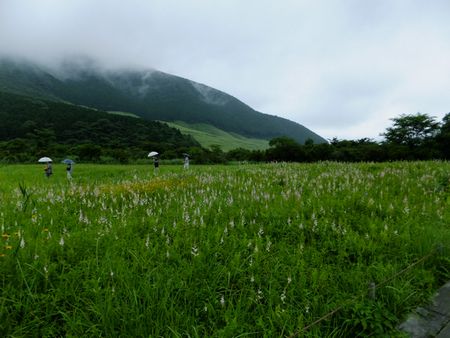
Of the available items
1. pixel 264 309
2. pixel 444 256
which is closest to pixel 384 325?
pixel 264 309

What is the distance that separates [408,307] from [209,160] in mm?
50350

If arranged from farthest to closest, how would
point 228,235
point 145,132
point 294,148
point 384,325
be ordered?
point 145,132
point 294,148
point 228,235
point 384,325

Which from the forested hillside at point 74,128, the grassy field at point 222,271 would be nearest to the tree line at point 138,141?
the forested hillside at point 74,128

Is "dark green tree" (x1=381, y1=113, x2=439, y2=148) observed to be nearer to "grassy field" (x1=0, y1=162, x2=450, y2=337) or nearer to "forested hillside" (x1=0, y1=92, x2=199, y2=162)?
"grassy field" (x1=0, y1=162, x2=450, y2=337)

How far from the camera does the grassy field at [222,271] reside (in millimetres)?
2904

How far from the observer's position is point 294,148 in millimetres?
52562

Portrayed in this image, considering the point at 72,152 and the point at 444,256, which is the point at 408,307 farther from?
the point at 72,152

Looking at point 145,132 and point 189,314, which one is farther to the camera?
point 145,132

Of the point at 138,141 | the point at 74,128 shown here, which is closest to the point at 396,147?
the point at 138,141

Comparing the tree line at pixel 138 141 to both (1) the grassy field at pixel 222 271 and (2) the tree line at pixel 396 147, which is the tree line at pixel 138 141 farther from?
(1) the grassy field at pixel 222 271

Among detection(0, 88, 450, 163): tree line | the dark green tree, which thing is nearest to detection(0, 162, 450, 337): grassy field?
detection(0, 88, 450, 163): tree line

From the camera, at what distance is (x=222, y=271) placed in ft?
12.1

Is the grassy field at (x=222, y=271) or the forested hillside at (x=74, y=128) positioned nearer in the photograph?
the grassy field at (x=222, y=271)

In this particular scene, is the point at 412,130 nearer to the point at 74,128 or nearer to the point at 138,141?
the point at 138,141
